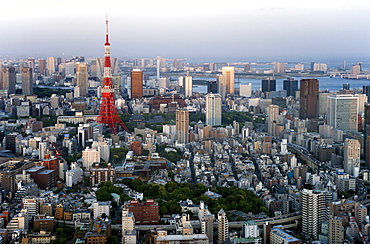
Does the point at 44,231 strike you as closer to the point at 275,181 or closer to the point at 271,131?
the point at 275,181

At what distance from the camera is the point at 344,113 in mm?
15305

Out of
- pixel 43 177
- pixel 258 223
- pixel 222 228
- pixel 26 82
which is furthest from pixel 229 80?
pixel 222 228

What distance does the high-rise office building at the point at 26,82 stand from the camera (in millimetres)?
20016

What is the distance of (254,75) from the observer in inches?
1485

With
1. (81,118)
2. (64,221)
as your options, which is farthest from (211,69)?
(64,221)

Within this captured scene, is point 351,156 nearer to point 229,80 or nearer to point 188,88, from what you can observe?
point 188,88

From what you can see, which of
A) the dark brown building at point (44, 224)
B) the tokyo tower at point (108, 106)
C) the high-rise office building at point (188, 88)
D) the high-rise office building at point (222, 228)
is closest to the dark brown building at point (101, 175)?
the dark brown building at point (44, 224)

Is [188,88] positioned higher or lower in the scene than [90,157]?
higher

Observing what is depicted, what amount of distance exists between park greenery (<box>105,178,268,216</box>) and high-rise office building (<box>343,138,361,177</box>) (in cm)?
278

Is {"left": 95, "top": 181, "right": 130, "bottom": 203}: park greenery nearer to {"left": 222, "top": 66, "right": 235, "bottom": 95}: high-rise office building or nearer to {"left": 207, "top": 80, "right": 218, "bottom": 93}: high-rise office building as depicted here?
{"left": 207, "top": 80, "right": 218, "bottom": 93}: high-rise office building

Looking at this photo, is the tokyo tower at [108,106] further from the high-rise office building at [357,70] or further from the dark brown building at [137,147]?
the high-rise office building at [357,70]

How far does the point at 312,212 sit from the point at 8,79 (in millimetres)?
15365

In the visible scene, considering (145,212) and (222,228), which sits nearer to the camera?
(222,228)

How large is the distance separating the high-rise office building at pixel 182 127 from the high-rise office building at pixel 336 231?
7.24 m
